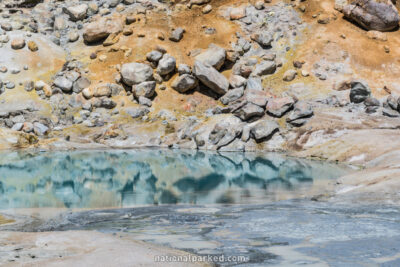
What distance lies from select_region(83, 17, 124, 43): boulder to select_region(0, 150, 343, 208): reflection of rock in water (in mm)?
27576

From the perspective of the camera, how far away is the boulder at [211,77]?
58606mm

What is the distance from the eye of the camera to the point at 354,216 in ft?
53.8

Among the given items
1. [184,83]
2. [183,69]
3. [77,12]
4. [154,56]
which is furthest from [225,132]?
[77,12]

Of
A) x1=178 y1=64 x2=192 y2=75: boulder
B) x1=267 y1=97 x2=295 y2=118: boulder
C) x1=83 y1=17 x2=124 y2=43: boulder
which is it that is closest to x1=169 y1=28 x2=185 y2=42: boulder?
x1=83 y1=17 x2=124 y2=43: boulder

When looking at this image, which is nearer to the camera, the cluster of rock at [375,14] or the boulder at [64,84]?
the boulder at [64,84]

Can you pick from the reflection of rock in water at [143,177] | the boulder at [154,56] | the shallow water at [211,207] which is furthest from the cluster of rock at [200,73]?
the shallow water at [211,207]

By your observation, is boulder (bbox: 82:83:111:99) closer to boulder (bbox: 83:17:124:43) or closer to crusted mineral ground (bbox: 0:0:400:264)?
crusted mineral ground (bbox: 0:0:400:264)

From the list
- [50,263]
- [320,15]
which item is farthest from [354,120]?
[50,263]

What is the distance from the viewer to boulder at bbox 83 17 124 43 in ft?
225

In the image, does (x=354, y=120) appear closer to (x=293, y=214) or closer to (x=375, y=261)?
(x=293, y=214)

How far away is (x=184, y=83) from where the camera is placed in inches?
2363

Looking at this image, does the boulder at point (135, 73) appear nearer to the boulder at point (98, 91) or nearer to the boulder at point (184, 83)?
the boulder at point (98, 91)

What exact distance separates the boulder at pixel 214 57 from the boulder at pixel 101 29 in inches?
573

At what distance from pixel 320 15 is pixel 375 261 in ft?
205
